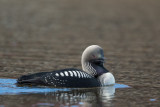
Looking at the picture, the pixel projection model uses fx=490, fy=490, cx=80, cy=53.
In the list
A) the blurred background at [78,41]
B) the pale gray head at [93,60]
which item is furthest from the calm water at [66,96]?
the blurred background at [78,41]

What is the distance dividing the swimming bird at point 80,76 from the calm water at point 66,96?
0.15m

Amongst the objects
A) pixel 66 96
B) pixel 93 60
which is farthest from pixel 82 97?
Result: pixel 93 60

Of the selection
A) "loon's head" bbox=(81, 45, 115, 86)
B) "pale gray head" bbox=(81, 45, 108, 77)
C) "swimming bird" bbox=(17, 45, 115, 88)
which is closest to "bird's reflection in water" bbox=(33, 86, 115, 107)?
"swimming bird" bbox=(17, 45, 115, 88)

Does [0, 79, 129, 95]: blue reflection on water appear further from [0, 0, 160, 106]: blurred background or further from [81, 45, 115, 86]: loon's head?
[0, 0, 160, 106]: blurred background

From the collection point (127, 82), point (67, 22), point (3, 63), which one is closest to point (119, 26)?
point (67, 22)

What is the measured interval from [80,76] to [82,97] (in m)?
0.89

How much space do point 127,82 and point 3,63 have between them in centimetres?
404

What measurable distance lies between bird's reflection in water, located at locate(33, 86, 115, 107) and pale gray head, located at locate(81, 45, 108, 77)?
0.58 metres

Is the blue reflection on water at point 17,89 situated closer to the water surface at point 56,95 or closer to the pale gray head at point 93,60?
the water surface at point 56,95

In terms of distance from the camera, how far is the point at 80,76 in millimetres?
10641

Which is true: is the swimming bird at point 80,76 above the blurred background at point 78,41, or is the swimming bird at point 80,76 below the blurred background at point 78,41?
below

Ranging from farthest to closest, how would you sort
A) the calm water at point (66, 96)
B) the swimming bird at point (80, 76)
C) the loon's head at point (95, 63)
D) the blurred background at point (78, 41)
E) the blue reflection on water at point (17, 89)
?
the blurred background at point (78, 41)
the loon's head at point (95, 63)
the swimming bird at point (80, 76)
the blue reflection on water at point (17, 89)
the calm water at point (66, 96)

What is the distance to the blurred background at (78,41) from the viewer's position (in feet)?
44.2

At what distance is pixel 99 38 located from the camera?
2047 cm
